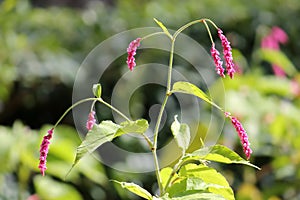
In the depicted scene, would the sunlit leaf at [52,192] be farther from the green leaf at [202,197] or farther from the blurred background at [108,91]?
the green leaf at [202,197]

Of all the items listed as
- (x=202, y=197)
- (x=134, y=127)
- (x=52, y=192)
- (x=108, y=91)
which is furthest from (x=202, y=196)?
(x=108, y=91)

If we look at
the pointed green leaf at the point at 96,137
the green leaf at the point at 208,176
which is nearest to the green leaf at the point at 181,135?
the green leaf at the point at 208,176

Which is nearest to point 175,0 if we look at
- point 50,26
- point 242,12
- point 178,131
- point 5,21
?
point 242,12

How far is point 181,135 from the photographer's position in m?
1.26

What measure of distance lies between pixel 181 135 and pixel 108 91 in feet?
8.72

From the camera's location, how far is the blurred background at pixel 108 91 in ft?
9.11

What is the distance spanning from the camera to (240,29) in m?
4.87

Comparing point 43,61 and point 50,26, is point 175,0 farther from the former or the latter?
point 43,61

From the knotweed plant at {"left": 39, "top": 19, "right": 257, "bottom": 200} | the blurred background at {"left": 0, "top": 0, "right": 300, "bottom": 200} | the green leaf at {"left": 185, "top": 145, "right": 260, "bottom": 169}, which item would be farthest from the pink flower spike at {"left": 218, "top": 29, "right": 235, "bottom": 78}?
the blurred background at {"left": 0, "top": 0, "right": 300, "bottom": 200}

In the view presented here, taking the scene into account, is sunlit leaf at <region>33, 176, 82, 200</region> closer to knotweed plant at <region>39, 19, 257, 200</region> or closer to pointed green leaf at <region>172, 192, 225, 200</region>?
knotweed plant at <region>39, 19, 257, 200</region>

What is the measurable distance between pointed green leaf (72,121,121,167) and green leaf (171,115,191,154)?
148 millimetres

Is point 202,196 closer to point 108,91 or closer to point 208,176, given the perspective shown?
point 208,176

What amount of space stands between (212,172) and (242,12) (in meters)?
3.90

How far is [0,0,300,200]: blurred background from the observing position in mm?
2775
